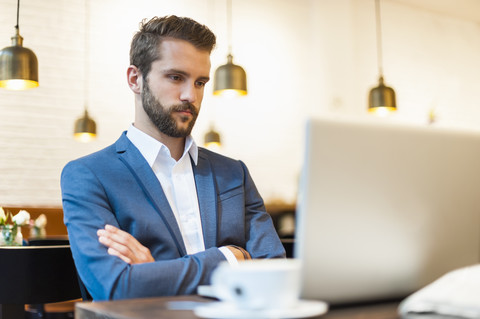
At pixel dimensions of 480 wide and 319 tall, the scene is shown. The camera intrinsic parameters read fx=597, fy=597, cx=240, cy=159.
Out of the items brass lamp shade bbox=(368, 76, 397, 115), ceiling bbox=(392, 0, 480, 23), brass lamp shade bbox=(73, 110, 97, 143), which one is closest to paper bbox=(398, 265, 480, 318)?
brass lamp shade bbox=(368, 76, 397, 115)

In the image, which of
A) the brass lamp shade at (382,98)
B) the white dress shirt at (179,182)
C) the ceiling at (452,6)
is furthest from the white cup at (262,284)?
the ceiling at (452,6)

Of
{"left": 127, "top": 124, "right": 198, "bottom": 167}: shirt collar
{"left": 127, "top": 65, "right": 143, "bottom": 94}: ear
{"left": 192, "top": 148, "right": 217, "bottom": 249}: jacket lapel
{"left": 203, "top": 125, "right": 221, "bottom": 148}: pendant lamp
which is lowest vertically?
{"left": 192, "top": 148, "right": 217, "bottom": 249}: jacket lapel

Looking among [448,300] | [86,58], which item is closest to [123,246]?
[448,300]

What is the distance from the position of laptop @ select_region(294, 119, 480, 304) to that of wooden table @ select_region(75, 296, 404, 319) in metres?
0.02

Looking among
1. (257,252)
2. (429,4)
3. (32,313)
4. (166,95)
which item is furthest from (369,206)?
(429,4)

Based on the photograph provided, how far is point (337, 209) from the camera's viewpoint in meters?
0.89

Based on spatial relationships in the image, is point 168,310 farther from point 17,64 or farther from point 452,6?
point 452,6

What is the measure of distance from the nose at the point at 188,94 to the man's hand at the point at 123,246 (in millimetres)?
531

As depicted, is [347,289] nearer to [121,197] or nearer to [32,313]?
[121,197]

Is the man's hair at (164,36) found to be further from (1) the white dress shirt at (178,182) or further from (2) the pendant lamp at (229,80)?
(2) the pendant lamp at (229,80)

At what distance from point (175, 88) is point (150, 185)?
357 mm

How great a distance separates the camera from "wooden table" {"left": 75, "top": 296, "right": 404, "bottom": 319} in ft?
2.88

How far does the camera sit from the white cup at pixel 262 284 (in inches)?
32.2

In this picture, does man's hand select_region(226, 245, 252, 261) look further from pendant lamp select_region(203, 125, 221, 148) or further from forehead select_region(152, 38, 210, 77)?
pendant lamp select_region(203, 125, 221, 148)
